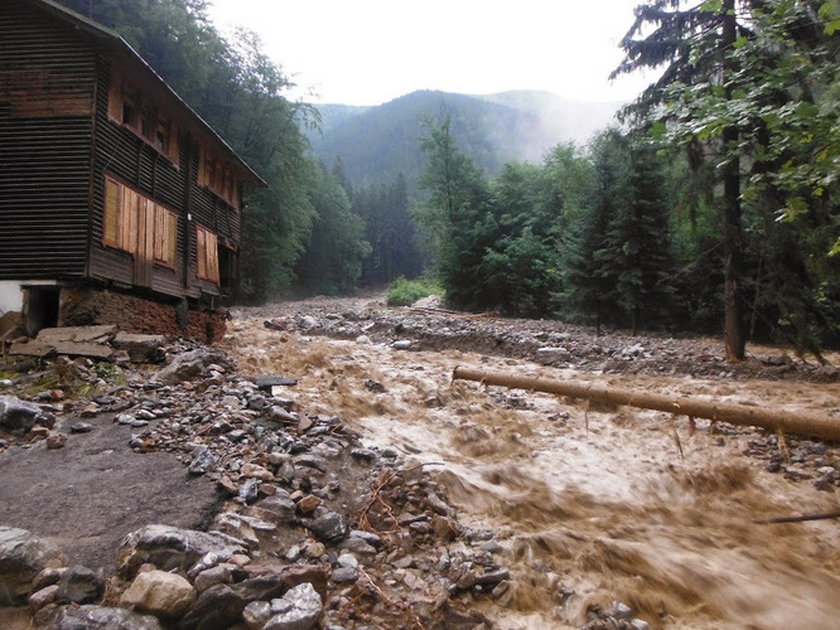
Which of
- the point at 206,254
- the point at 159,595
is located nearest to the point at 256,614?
the point at 159,595

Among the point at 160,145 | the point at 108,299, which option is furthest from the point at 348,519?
the point at 160,145

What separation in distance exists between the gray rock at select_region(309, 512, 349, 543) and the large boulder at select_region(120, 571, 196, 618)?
4.03ft

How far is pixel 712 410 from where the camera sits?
606cm

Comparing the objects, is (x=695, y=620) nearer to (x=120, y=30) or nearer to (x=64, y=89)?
(x=64, y=89)

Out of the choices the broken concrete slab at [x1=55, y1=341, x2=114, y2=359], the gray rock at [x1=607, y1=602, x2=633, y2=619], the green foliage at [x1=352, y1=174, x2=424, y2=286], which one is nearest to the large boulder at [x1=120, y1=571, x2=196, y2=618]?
the gray rock at [x1=607, y1=602, x2=633, y2=619]

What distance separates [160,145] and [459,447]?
36.1 feet

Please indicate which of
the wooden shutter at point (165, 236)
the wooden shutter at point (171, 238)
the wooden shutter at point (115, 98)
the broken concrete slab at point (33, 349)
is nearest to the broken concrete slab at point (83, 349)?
the broken concrete slab at point (33, 349)

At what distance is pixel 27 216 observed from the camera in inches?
375

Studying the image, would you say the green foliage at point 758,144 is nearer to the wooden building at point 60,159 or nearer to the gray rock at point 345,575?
the gray rock at point 345,575

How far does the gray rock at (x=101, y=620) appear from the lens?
7.87 ft

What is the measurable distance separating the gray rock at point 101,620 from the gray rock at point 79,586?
4.1 inches

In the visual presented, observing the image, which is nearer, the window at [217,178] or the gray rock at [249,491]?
the gray rock at [249,491]

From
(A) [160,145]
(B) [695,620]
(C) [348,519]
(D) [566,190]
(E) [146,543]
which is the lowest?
(B) [695,620]

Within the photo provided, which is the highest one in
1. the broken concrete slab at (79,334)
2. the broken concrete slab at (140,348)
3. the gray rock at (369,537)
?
the broken concrete slab at (79,334)
